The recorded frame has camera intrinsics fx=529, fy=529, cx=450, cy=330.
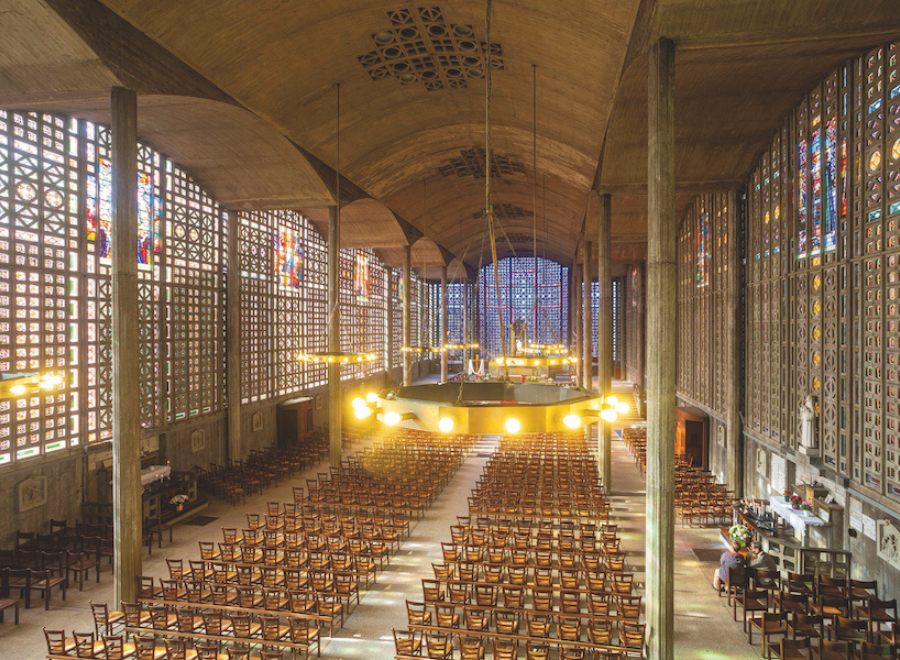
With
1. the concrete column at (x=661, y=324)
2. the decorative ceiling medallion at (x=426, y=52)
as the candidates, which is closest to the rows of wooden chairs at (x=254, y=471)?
the concrete column at (x=661, y=324)

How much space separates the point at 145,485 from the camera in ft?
41.9

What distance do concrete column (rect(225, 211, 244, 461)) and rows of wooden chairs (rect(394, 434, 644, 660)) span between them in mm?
8523

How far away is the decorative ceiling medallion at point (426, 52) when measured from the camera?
1116cm

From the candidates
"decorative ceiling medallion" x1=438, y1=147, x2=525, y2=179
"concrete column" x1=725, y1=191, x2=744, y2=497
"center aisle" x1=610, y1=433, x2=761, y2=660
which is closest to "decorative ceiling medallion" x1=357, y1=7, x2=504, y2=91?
"decorative ceiling medallion" x1=438, y1=147, x2=525, y2=179

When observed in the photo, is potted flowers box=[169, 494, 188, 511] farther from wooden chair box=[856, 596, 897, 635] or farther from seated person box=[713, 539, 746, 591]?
wooden chair box=[856, 596, 897, 635]

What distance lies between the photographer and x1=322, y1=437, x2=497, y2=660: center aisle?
7516 millimetres

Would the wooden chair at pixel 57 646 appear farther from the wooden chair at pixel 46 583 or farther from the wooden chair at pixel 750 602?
the wooden chair at pixel 750 602

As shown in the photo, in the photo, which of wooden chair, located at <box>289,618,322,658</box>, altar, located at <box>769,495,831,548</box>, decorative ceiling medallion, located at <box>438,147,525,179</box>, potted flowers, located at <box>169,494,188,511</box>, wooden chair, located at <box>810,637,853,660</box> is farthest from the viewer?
decorative ceiling medallion, located at <box>438,147,525,179</box>

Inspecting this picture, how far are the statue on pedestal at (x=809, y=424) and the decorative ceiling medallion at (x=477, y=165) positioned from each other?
13316mm

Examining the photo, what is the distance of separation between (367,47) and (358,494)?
1077 centimetres

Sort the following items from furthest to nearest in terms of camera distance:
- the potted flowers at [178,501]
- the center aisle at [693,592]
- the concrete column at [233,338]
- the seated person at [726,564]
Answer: the concrete column at [233,338], the potted flowers at [178,501], the seated person at [726,564], the center aisle at [693,592]

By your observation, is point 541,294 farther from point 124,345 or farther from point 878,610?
point 124,345

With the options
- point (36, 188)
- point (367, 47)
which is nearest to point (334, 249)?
point (367, 47)

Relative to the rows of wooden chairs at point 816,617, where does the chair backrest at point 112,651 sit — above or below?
above
